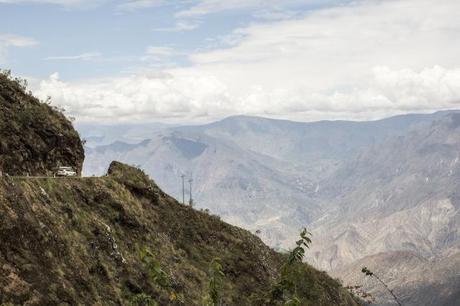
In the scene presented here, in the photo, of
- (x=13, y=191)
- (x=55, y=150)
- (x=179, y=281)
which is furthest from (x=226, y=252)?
(x=13, y=191)

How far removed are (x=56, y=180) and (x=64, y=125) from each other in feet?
55.0

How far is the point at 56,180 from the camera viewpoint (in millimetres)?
39219

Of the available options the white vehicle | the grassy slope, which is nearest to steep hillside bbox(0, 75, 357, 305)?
the grassy slope

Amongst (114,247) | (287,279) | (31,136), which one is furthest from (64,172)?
(287,279)

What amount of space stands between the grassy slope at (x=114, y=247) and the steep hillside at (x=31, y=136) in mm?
4989

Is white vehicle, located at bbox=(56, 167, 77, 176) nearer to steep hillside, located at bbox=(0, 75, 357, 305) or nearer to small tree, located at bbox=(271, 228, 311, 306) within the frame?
steep hillside, located at bbox=(0, 75, 357, 305)

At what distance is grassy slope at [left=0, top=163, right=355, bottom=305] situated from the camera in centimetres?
2628

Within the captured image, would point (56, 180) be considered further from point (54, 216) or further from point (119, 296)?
point (119, 296)

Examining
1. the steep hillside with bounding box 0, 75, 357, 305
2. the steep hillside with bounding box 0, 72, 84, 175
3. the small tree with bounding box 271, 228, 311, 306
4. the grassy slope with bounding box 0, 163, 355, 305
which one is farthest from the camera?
the steep hillside with bounding box 0, 72, 84, 175

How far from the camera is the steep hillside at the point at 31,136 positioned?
151ft

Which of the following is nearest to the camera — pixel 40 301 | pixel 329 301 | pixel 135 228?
pixel 40 301

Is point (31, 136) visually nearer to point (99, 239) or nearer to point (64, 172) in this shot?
point (64, 172)

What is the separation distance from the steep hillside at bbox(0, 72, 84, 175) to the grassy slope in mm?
4989

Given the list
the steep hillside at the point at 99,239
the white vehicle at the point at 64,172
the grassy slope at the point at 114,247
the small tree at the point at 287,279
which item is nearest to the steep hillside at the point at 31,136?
the steep hillside at the point at 99,239
